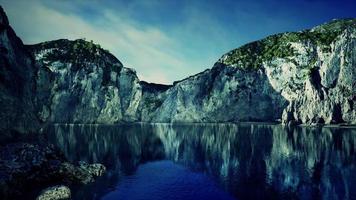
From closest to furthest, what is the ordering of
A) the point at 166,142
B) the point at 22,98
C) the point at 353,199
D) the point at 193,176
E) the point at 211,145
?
the point at 353,199, the point at 193,176, the point at 22,98, the point at 211,145, the point at 166,142

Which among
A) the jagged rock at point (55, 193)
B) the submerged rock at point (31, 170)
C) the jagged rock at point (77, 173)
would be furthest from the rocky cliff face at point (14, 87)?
the jagged rock at point (55, 193)

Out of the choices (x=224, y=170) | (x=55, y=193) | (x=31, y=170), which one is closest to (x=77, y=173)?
(x=31, y=170)

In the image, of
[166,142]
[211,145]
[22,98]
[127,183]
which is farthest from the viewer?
[166,142]

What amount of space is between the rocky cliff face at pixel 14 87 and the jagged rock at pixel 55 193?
59.2ft

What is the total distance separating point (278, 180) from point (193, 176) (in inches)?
632

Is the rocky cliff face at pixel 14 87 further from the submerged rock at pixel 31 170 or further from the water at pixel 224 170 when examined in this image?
the water at pixel 224 170

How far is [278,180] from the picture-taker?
6256 cm

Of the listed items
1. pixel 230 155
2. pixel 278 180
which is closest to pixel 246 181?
pixel 278 180

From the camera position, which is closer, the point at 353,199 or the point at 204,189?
the point at 353,199

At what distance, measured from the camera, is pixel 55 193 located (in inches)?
1938

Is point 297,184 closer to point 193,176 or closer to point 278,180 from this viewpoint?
point 278,180

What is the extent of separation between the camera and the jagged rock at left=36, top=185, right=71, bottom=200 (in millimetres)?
48125

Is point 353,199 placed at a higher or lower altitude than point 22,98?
lower

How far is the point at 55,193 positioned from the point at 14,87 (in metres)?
31.2
